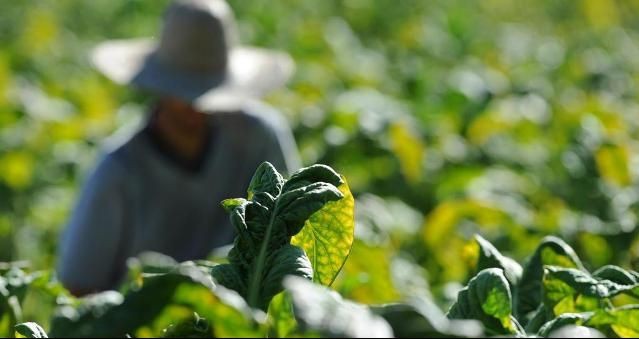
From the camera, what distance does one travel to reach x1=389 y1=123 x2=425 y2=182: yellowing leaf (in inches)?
223

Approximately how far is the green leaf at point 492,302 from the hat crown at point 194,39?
2794 millimetres

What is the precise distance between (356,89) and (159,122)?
3.50 meters

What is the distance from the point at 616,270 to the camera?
82.9 inches

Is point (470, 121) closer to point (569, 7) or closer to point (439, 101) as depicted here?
Answer: point (439, 101)

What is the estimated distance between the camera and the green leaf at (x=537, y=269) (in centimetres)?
226

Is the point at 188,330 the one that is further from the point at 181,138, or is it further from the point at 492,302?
the point at 181,138

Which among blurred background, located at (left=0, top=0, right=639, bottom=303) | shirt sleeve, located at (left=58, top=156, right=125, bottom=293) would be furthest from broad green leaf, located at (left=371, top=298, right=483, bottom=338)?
shirt sleeve, located at (left=58, top=156, right=125, bottom=293)

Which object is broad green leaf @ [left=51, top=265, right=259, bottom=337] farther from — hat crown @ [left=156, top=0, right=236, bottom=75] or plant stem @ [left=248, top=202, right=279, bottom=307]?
hat crown @ [left=156, top=0, right=236, bottom=75]

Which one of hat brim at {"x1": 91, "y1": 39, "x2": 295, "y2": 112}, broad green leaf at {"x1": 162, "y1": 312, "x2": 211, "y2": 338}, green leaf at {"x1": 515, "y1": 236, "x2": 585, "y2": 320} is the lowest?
hat brim at {"x1": 91, "y1": 39, "x2": 295, "y2": 112}

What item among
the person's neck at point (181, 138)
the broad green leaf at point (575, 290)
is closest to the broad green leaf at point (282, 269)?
the broad green leaf at point (575, 290)

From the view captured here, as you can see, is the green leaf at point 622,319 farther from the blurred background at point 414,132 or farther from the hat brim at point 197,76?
the hat brim at point 197,76

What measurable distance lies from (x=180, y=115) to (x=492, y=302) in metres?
2.80

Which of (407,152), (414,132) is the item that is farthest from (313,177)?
(414,132)

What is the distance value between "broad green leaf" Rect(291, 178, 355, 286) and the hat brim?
2396 mm
